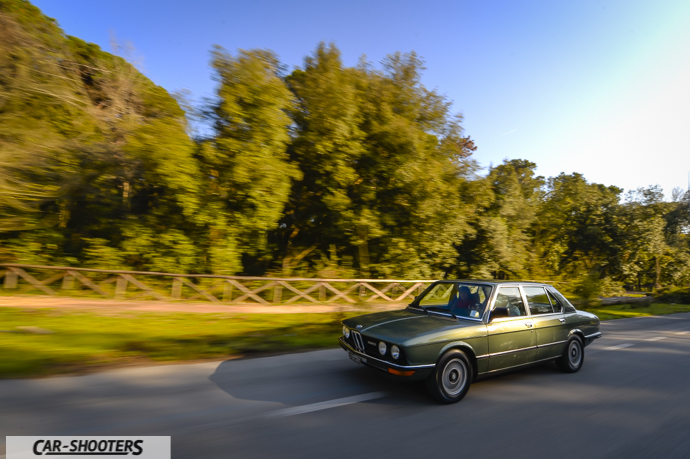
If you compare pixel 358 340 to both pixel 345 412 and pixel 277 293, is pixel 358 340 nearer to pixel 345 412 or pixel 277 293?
pixel 345 412

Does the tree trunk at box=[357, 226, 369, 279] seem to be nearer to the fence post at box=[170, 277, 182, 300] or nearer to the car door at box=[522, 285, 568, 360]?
the fence post at box=[170, 277, 182, 300]

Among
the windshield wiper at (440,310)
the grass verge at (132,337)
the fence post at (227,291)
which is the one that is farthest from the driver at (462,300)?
the fence post at (227,291)

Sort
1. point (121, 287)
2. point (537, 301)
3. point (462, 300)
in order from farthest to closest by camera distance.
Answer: point (121, 287) → point (537, 301) → point (462, 300)

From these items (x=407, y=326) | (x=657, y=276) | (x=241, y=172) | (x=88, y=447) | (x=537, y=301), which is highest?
(x=241, y=172)

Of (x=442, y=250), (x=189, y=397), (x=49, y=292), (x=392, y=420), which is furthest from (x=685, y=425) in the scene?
(x=49, y=292)

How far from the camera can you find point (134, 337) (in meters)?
7.80

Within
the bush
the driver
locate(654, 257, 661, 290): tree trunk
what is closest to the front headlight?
the driver

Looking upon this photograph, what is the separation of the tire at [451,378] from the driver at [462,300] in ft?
3.05

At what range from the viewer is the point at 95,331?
8.15 meters

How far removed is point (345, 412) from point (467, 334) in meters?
1.84

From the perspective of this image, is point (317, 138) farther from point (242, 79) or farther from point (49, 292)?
point (49, 292)

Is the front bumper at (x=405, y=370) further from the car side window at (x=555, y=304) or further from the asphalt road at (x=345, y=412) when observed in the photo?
the car side window at (x=555, y=304)

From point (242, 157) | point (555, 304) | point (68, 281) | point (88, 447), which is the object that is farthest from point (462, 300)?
point (68, 281)

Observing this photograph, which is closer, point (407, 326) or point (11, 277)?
point (407, 326)
